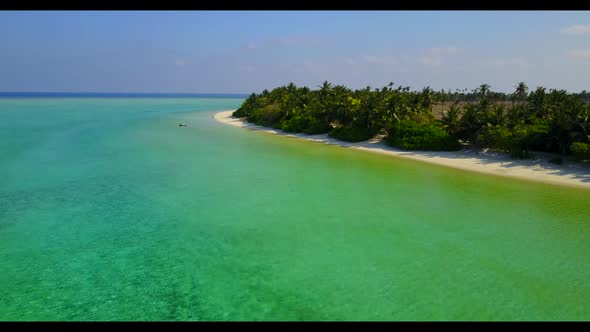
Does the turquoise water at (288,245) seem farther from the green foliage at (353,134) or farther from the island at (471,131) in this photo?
the green foliage at (353,134)

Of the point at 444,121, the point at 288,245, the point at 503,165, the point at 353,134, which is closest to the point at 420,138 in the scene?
the point at 444,121

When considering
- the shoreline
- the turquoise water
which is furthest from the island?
the turquoise water

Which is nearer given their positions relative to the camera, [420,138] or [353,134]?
[420,138]

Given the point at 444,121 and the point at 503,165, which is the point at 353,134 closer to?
the point at 444,121

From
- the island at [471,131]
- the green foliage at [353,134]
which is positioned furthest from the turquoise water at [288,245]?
the green foliage at [353,134]

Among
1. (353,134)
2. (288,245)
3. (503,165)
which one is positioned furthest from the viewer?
(353,134)

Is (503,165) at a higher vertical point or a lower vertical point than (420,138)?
lower

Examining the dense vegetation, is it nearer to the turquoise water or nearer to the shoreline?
the shoreline
